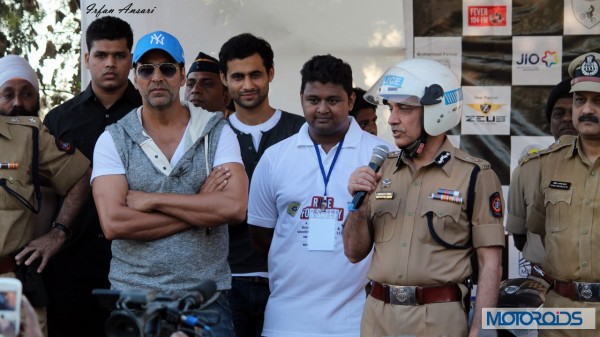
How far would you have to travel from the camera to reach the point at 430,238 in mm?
4535

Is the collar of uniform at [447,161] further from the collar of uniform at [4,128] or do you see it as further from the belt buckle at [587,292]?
the collar of uniform at [4,128]

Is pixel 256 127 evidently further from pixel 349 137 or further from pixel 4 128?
pixel 4 128

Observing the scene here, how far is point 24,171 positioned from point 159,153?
0.88 meters

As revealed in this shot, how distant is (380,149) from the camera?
465cm

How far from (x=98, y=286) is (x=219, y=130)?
4.78 feet

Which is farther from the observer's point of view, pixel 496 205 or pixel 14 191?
pixel 14 191

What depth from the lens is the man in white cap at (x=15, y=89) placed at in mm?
5926

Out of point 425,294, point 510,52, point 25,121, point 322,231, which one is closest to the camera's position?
point 425,294

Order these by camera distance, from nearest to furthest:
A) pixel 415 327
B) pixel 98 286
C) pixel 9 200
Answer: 1. pixel 415 327
2. pixel 9 200
3. pixel 98 286

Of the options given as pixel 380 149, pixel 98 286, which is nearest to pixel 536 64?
pixel 380 149

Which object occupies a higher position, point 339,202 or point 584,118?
point 584,118

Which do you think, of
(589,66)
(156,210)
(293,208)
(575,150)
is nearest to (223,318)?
(156,210)

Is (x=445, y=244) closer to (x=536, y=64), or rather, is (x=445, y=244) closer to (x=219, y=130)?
(x=219, y=130)

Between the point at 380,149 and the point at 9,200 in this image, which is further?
the point at 9,200
